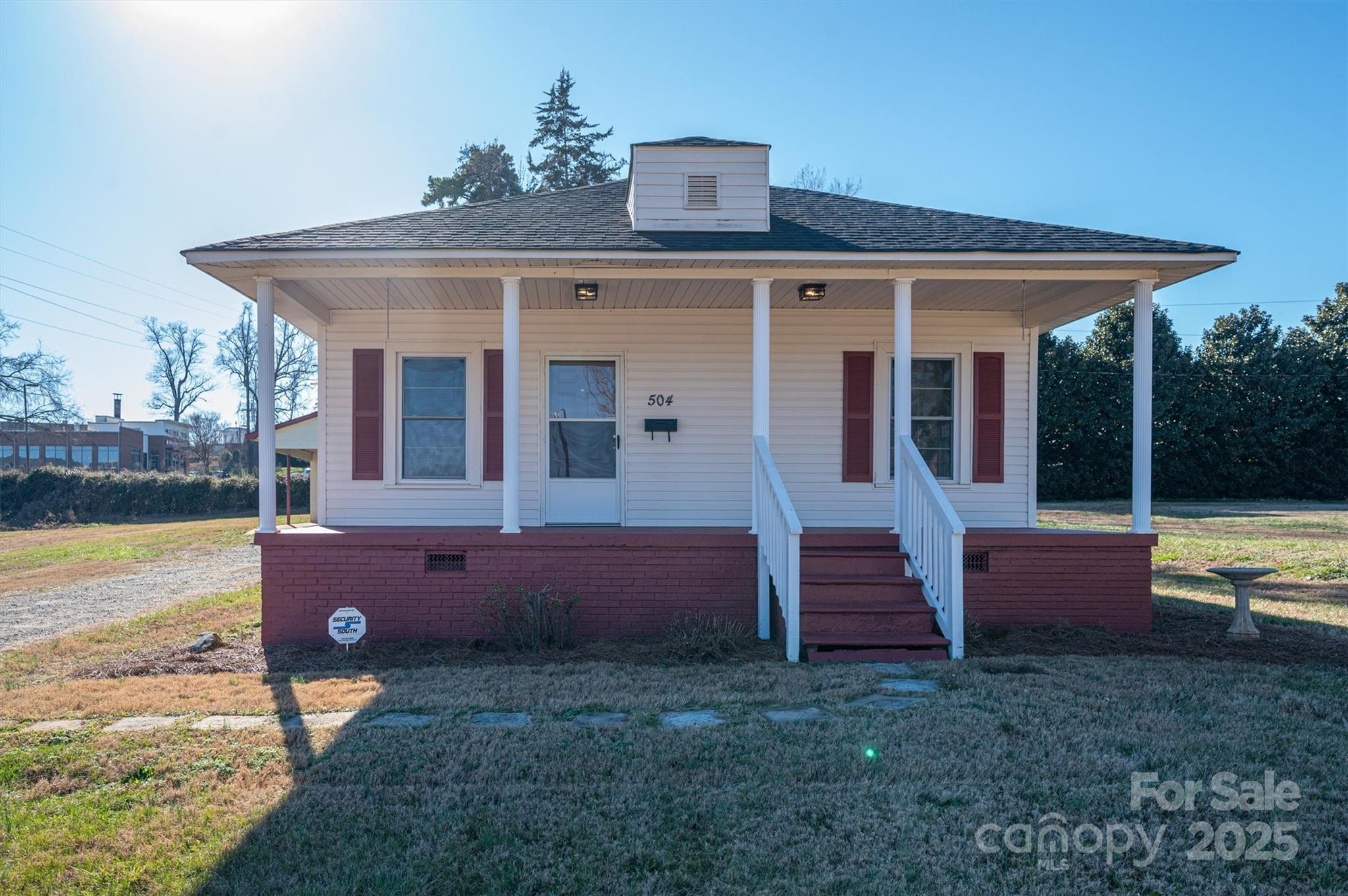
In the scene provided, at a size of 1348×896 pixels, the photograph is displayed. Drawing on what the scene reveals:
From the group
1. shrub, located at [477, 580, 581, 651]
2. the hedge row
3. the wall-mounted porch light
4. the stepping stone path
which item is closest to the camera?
the stepping stone path

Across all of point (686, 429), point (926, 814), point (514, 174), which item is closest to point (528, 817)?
point (926, 814)

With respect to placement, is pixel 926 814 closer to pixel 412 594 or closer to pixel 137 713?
pixel 137 713

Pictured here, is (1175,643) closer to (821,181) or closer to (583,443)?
(583,443)

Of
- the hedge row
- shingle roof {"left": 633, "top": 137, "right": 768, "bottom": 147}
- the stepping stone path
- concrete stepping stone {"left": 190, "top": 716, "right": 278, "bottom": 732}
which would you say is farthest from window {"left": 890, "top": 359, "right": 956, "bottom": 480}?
the hedge row

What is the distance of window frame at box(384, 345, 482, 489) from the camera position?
8.86m

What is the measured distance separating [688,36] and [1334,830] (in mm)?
11302

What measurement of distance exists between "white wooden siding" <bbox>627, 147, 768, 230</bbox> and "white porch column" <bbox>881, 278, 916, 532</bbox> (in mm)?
1522

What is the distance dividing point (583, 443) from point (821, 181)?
68.3 feet

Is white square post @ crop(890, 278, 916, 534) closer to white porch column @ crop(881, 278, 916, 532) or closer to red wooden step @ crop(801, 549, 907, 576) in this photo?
white porch column @ crop(881, 278, 916, 532)

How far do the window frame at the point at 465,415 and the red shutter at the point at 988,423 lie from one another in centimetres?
512

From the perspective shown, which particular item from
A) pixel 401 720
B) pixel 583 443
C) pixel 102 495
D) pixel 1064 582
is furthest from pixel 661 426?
pixel 102 495

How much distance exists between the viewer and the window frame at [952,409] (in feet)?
29.6

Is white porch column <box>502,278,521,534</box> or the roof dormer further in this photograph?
the roof dormer

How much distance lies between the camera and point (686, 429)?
898cm
